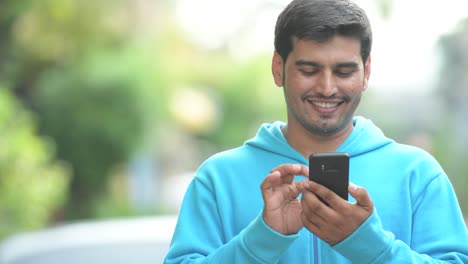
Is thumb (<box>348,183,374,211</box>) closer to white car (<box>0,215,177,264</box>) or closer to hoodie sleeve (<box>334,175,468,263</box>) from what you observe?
hoodie sleeve (<box>334,175,468,263</box>)

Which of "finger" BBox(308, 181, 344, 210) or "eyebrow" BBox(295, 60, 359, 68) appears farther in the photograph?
"eyebrow" BBox(295, 60, 359, 68)

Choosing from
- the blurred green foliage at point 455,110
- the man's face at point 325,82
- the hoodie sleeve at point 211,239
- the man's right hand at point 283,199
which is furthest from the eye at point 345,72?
the blurred green foliage at point 455,110

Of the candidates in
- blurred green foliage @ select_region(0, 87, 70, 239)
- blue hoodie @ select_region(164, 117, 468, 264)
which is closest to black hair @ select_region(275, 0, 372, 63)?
blue hoodie @ select_region(164, 117, 468, 264)

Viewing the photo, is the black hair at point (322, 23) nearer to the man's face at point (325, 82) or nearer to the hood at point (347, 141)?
the man's face at point (325, 82)

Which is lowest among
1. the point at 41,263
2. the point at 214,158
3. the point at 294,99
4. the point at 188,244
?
the point at 41,263

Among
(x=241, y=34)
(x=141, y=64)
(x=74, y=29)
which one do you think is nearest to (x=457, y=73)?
(x=141, y=64)

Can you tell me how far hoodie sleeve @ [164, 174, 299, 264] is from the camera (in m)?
2.25

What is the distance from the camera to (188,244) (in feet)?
8.00

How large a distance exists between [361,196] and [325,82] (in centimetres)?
34

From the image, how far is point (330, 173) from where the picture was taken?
7.25 feet

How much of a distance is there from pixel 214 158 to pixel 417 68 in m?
8.16

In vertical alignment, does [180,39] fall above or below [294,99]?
below

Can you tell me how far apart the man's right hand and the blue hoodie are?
0.07 ft

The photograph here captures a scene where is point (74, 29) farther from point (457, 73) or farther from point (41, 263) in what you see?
point (41, 263)
